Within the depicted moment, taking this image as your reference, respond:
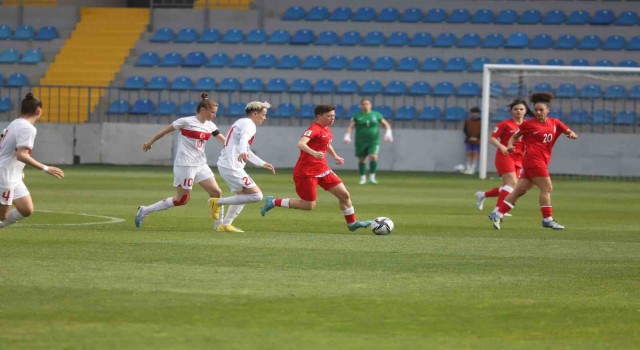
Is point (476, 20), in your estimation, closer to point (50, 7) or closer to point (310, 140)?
point (50, 7)

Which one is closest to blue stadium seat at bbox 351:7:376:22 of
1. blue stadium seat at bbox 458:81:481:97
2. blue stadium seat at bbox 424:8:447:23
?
blue stadium seat at bbox 424:8:447:23

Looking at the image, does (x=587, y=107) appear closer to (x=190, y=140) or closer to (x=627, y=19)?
(x=627, y=19)

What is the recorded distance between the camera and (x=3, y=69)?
3984 centimetres

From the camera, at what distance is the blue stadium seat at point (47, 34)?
133 ft

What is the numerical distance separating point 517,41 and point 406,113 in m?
4.50

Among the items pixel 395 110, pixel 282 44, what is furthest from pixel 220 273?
pixel 282 44

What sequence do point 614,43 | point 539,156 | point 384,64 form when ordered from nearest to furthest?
1. point 539,156
2. point 614,43
3. point 384,64

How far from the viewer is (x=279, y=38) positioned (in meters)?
38.7

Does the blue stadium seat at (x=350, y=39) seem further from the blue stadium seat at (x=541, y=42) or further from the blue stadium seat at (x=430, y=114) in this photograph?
the blue stadium seat at (x=541, y=42)

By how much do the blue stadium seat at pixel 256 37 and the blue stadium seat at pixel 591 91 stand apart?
10571mm

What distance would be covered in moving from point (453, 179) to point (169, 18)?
14.7m

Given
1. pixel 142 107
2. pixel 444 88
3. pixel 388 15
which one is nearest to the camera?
pixel 444 88

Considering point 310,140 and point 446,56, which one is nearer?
point 310,140

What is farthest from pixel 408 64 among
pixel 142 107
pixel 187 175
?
pixel 187 175
